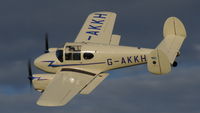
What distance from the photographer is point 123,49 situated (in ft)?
153

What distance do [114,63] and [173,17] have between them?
665 centimetres

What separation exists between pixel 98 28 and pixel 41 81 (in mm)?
9648

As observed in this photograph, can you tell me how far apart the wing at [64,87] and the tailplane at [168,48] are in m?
5.61

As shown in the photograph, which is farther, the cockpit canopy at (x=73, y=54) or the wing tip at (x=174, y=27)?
the wing tip at (x=174, y=27)

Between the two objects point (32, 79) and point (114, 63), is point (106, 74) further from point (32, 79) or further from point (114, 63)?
point (32, 79)

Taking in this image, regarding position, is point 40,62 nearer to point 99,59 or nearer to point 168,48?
point 99,59

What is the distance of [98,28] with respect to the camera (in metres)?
51.9

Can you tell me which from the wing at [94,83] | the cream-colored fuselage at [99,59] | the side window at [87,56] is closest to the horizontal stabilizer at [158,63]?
the cream-colored fuselage at [99,59]

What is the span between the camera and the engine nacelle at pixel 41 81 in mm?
44531

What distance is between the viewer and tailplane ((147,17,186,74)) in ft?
140

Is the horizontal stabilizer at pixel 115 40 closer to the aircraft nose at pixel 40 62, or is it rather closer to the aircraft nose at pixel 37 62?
the aircraft nose at pixel 40 62

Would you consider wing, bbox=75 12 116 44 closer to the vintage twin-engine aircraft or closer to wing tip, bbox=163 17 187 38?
the vintage twin-engine aircraft

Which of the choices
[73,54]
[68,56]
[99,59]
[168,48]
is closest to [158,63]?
[168,48]

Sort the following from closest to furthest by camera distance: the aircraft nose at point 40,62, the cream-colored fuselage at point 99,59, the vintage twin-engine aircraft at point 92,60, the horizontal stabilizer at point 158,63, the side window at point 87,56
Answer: the horizontal stabilizer at point 158,63, the vintage twin-engine aircraft at point 92,60, the cream-colored fuselage at point 99,59, the side window at point 87,56, the aircraft nose at point 40,62
